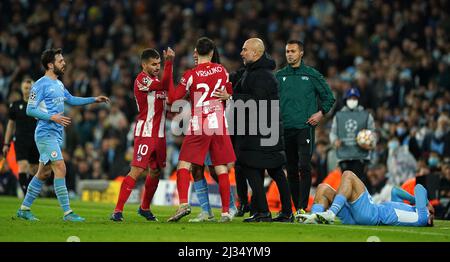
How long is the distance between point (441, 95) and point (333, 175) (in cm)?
396

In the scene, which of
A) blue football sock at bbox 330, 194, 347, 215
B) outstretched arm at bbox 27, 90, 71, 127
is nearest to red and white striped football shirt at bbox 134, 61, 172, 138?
outstretched arm at bbox 27, 90, 71, 127

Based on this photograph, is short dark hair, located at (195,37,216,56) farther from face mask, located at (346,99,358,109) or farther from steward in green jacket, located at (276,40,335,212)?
face mask, located at (346,99,358,109)

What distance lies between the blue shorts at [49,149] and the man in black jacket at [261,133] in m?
2.51

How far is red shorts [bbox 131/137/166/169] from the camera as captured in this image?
43.5 ft

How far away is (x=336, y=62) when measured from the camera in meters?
26.6

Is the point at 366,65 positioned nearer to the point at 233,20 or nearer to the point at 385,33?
the point at 385,33

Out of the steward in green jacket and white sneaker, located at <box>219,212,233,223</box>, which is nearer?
white sneaker, located at <box>219,212,233,223</box>

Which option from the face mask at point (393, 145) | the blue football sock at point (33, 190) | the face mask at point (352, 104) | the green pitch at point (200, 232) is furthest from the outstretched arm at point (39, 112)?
the face mask at point (393, 145)

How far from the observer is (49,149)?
13.1 meters

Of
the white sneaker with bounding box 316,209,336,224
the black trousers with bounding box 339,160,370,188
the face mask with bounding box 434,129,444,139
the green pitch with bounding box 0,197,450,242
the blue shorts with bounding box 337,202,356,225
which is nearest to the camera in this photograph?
the green pitch with bounding box 0,197,450,242

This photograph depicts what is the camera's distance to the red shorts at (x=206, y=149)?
504 inches

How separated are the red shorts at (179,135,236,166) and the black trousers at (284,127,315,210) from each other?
1727mm

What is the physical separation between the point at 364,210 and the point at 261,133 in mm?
1767

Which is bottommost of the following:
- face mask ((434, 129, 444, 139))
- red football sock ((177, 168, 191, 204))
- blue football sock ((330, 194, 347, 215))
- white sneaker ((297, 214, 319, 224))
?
white sneaker ((297, 214, 319, 224))
